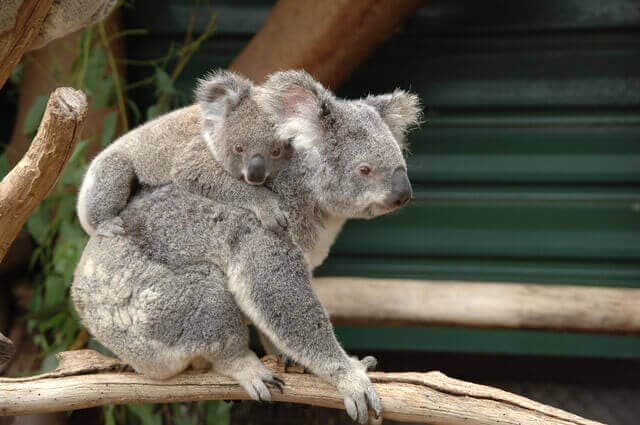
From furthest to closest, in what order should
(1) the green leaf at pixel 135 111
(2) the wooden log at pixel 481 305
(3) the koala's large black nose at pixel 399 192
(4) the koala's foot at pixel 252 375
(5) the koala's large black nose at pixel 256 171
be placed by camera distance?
(1) the green leaf at pixel 135 111 → (2) the wooden log at pixel 481 305 → (5) the koala's large black nose at pixel 256 171 → (4) the koala's foot at pixel 252 375 → (3) the koala's large black nose at pixel 399 192

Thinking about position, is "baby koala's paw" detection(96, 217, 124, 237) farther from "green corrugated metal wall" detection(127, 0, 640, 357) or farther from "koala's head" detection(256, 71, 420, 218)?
"green corrugated metal wall" detection(127, 0, 640, 357)

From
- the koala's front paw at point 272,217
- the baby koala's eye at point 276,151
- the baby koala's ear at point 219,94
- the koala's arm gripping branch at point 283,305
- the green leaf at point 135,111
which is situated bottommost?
the koala's arm gripping branch at point 283,305

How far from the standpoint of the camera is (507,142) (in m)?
4.86

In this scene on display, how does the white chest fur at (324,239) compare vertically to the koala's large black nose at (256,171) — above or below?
below

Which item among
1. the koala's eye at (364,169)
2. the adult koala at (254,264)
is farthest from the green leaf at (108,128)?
the koala's eye at (364,169)

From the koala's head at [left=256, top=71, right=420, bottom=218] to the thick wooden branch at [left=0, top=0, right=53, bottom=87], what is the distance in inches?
31.2

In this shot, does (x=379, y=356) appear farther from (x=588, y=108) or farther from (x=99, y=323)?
(x=99, y=323)

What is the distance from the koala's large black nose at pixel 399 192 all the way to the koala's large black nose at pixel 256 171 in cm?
48

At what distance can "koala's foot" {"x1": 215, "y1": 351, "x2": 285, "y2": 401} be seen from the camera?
241 centimetres

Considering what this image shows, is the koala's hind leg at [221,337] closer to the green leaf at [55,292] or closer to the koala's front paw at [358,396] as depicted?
the koala's front paw at [358,396]

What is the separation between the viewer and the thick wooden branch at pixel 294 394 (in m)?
2.38

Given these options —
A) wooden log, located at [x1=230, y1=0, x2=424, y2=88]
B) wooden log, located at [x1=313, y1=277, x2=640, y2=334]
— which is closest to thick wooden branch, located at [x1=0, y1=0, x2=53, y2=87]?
wooden log, located at [x1=230, y1=0, x2=424, y2=88]

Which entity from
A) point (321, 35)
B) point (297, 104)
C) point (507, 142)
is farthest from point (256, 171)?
point (507, 142)

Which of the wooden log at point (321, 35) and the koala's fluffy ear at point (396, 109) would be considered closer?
the koala's fluffy ear at point (396, 109)
